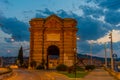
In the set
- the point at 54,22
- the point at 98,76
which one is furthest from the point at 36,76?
the point at 54,22

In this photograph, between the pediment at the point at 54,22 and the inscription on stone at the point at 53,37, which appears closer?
the pediment at the point at 54,22

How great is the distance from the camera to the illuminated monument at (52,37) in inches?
3858

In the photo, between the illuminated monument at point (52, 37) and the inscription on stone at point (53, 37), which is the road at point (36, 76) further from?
the inscription on stone at point (53, 37)

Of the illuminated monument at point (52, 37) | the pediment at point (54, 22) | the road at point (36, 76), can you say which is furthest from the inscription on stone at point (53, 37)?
the road at point (36, 76)

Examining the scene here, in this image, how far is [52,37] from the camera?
98312 mm

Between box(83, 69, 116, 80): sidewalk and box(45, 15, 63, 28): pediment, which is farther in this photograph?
box(45, 15, 63, 28): pediment

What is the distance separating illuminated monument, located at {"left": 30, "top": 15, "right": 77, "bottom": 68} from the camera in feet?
322

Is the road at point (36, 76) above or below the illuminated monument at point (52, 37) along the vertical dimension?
below

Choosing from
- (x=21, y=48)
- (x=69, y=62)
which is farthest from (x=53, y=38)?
(x=21, y=48)

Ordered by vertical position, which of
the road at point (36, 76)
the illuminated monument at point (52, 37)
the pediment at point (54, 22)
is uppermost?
the pediment at point (54, 22)

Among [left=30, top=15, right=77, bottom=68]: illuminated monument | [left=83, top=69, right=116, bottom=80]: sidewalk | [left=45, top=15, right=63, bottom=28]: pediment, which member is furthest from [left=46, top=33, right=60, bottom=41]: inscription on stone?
[left=83, top=69, right=116, bottom=80]: sidewalk

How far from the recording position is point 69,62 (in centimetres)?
9656

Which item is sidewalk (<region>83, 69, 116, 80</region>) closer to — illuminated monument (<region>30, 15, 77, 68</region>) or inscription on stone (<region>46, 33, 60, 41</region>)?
illuminated monument (<region>30, 15, 77, 68</region>)

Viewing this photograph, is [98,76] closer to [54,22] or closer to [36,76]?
[36,76]
